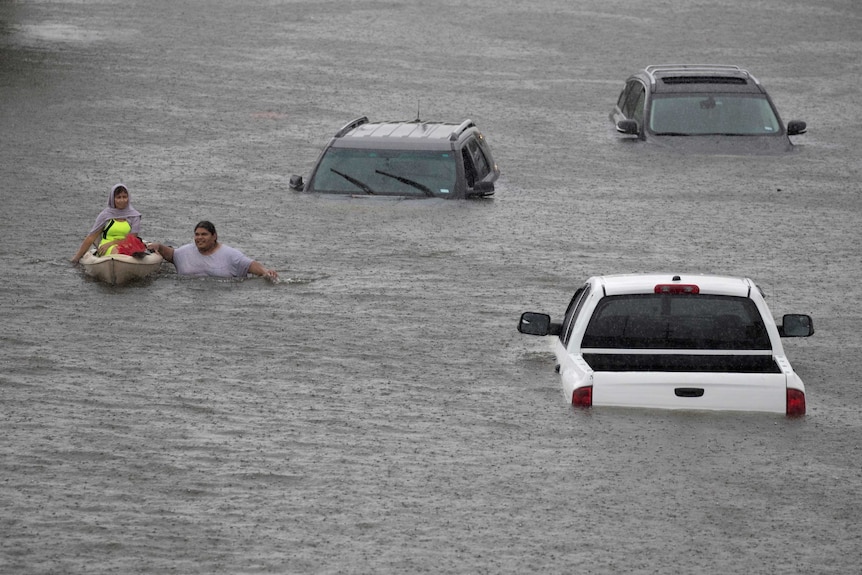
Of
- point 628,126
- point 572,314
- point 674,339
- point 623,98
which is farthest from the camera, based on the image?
point 623,98

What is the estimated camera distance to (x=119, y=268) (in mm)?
19219

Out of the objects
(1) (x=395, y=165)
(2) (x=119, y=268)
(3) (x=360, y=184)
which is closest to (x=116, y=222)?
(2) (x=119, y=268)

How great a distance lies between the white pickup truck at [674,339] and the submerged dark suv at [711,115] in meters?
13.3

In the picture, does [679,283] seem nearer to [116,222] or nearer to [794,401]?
[794,401]

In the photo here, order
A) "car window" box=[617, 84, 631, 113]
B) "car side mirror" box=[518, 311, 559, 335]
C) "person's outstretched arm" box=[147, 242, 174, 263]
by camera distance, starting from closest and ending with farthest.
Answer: "car side mirror" box=[518, 311, 559, 335], "person's outstretched arm" box=[147, 242, 174, 263], "car window" box=[617, 84, 631, 113]

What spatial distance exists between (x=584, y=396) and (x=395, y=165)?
1071 cm

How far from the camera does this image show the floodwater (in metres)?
11.2

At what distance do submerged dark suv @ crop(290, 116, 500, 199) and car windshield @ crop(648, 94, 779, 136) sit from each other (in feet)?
16.4

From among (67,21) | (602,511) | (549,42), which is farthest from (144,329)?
(67,21)

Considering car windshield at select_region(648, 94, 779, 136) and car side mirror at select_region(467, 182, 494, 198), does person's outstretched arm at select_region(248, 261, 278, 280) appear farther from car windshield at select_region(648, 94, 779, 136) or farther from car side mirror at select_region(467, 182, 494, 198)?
car windshield at select_region(648, 94, 779, 136)

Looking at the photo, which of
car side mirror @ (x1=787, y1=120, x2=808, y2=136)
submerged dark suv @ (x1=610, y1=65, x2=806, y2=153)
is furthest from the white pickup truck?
submerged dark suv @ (x1=610, y1=65, x2=806, y2=153)

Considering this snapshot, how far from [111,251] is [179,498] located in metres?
8.04

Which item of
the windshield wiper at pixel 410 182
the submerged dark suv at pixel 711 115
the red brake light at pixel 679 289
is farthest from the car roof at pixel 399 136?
the red brake light at pixel 679 289

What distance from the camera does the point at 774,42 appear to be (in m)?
44.8
